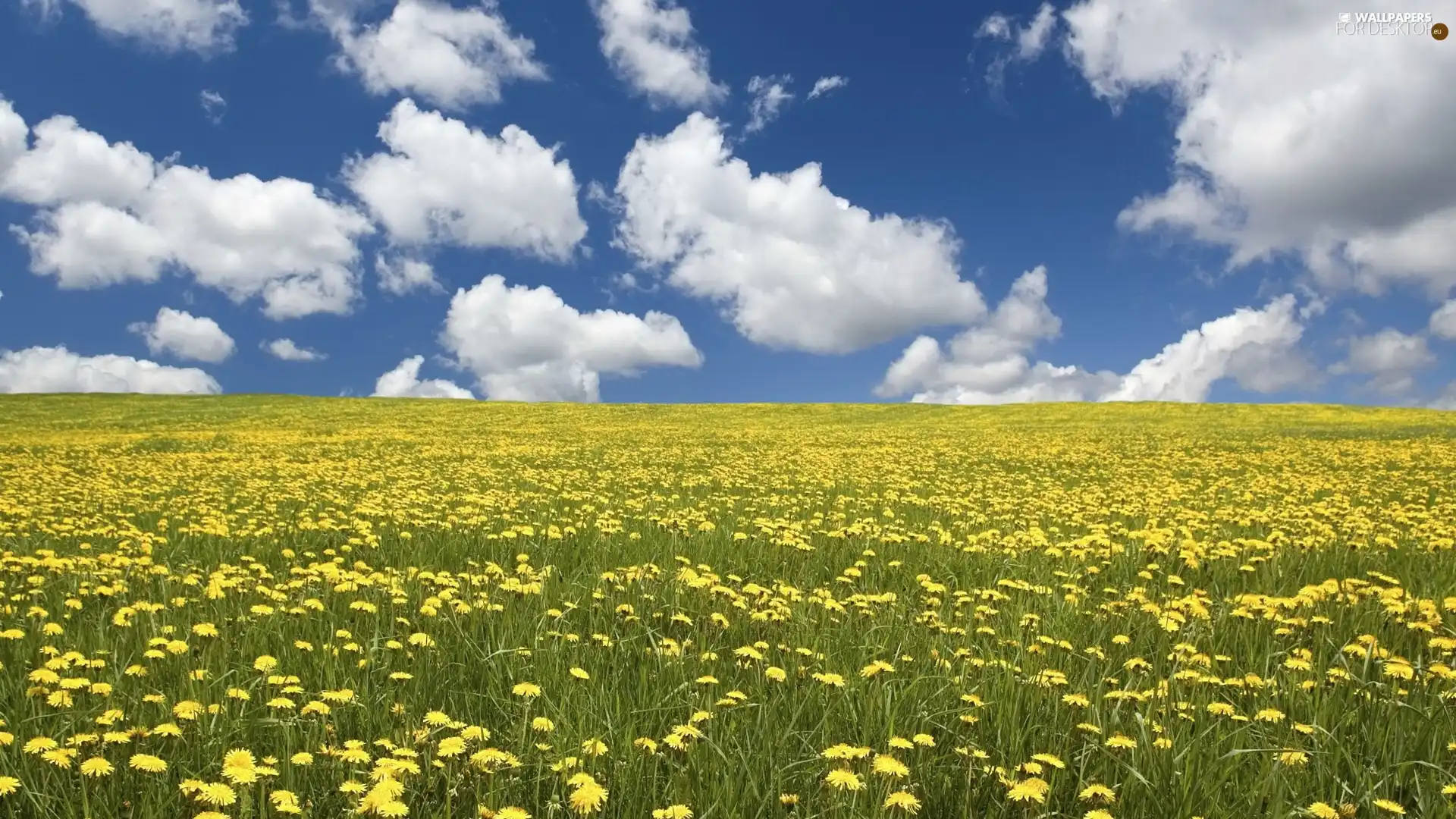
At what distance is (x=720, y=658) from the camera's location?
4656mm

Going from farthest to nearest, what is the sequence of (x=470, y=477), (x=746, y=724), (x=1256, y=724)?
(x=470, y=477) < (x=1256, y=724) < (x=746, y=724)

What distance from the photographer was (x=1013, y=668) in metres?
4.13

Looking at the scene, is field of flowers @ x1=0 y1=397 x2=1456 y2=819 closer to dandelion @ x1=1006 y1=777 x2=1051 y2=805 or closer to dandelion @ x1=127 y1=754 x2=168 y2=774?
dandelion @ x1=127 y1=754 x2=168 y2=774

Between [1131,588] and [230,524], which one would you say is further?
[230,524]

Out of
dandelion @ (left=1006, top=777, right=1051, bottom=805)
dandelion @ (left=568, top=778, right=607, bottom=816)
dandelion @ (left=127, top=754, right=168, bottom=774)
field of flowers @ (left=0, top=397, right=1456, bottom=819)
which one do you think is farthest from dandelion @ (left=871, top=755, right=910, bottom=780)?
dandelion @ (left=127, top=754, right=168, bottom=774)

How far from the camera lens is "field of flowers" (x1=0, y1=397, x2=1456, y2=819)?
3.02 m

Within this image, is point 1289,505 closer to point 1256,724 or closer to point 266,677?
point 1256,724

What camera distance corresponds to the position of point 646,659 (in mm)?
4461

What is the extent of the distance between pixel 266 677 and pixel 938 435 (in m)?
33.2

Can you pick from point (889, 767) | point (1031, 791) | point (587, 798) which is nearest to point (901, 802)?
point (889, 767)

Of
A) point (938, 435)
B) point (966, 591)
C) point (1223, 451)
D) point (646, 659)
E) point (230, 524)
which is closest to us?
point (646, 659)

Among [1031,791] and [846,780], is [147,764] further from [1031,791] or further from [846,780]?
[1031,791]

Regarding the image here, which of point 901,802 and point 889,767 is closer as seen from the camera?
point 901,802

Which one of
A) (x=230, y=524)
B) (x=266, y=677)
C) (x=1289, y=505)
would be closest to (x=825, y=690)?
(x=266, y=677)
